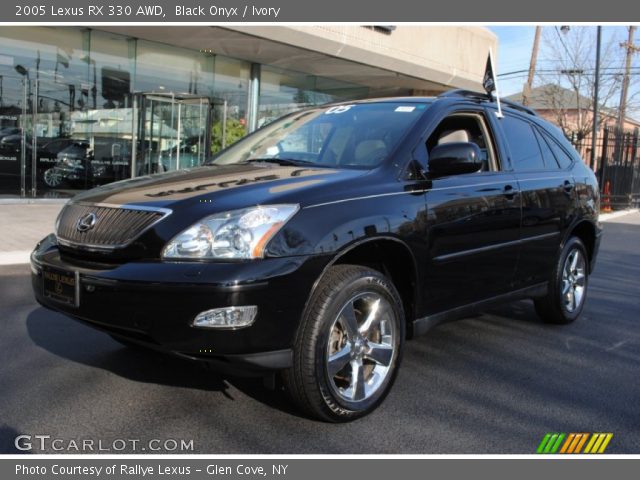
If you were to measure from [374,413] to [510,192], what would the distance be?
2.00 metres

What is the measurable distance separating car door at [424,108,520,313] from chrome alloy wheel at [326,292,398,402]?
46 centimetres

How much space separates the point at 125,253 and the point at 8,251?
5.60 meters

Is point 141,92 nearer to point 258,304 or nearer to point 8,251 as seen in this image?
point 8,251

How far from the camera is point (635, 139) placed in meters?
20.8

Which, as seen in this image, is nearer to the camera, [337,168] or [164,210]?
[164,210]

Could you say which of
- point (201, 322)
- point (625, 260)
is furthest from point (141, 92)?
point (201, 322)

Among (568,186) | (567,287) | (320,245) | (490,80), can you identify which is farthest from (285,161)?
(567,287)

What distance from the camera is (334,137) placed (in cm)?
429

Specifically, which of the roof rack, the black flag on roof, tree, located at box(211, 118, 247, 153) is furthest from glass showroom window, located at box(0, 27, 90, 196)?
the roof rack

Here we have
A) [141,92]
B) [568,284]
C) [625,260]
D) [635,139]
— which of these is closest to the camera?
[568,284]

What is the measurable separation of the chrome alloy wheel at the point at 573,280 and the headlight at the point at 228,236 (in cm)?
343

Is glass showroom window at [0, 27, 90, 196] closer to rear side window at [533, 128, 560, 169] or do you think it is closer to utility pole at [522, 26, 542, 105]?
rear side window at [533, 128, 560, 169]
